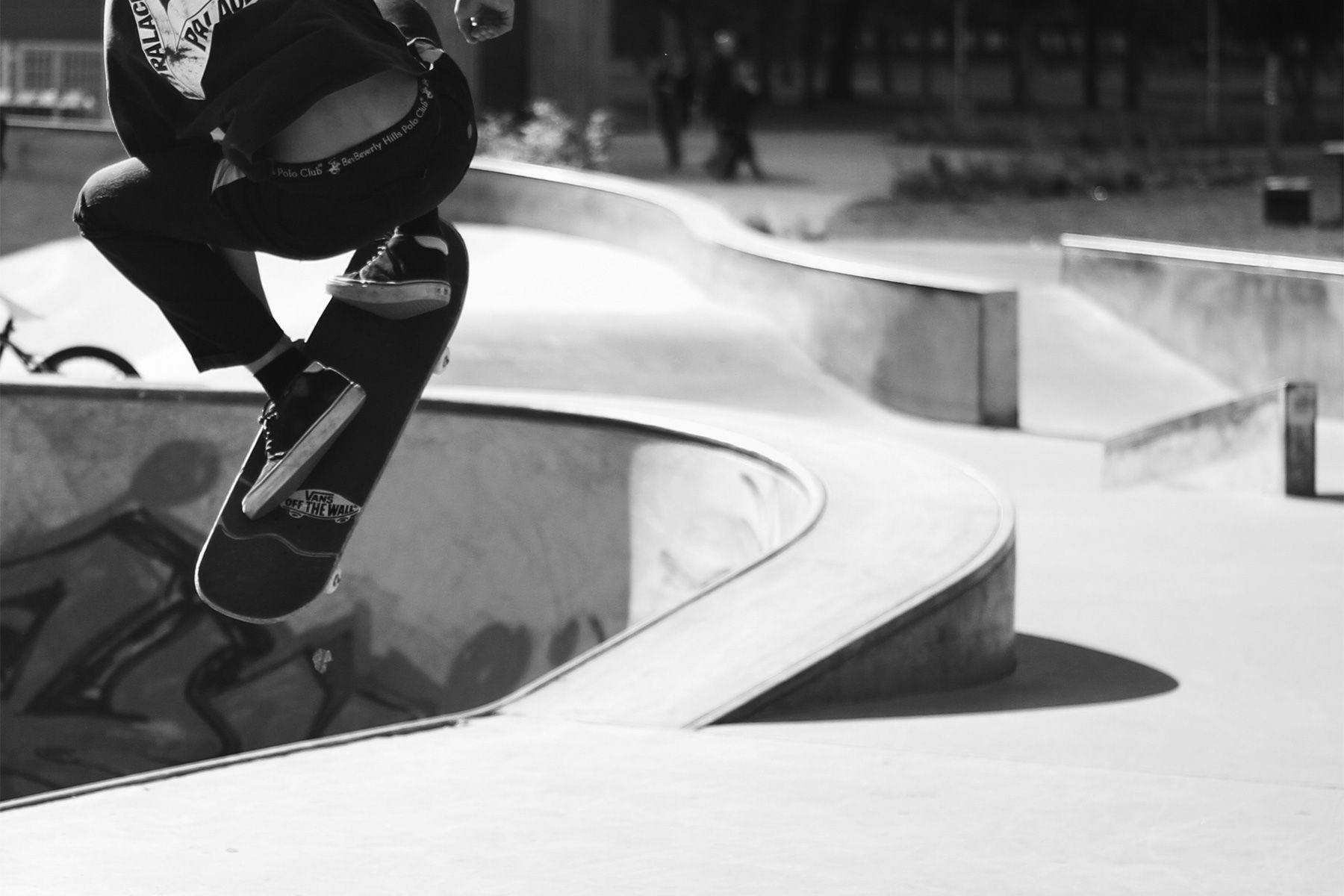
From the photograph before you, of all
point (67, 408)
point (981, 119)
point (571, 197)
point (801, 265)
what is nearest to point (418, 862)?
point (67, 408)

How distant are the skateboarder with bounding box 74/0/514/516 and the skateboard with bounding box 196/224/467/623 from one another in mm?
32

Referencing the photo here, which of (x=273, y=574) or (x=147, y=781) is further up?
(x=273, y=574)

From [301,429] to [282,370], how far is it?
133 millimetres

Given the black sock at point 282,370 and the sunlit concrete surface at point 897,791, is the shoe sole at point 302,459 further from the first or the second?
the sunlit concrete surface at point 897,791

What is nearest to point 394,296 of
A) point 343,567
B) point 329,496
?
point 329,496

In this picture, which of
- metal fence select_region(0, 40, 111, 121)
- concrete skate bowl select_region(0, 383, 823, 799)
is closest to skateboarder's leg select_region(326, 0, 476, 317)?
concrete skate bowl select_region(0, 383, 823, 799)

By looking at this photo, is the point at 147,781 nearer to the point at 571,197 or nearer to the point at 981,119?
the point at 571,197

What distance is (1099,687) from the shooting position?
5.80m

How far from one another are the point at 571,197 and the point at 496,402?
1122cm

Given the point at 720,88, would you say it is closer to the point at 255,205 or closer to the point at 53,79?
the point at 53,79

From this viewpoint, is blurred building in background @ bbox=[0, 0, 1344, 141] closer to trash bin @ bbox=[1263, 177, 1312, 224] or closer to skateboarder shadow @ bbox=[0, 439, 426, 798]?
trash bin @ bbox=[1263, 177, 1312, 224]

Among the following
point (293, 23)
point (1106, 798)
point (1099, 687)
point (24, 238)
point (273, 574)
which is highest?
point (293, 23)

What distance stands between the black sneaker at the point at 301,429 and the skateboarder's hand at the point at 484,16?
641 millimetres

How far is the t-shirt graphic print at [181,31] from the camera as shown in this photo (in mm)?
2791
